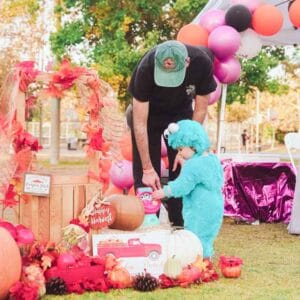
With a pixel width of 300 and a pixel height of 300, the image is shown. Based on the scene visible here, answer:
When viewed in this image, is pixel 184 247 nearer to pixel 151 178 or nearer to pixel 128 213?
pixel 128 213

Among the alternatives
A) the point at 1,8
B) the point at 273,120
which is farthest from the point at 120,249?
the point at 273,120

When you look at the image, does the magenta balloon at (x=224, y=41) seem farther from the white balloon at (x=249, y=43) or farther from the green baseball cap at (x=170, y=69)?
the green baseball cap at (x=170, y=69)

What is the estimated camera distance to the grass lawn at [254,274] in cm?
368

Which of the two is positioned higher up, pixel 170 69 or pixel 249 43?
pixel 249 43

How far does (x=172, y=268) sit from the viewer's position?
3936 millimetres

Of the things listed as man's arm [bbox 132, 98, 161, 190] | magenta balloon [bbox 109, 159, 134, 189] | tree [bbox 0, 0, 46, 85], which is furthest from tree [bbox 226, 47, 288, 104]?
man's arm [bbox 132, 98, 161, 190]

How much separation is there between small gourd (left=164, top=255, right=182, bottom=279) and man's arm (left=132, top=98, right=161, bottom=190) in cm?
64

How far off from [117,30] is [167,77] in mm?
12871

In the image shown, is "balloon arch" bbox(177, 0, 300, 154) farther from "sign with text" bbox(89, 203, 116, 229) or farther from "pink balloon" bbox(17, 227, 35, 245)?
"pink balloon" bbox(17, 227, 35, 245)

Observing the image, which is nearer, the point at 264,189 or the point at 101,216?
the point at 101,216

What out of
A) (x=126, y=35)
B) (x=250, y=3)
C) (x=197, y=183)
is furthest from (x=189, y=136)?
(x=126, y=35)

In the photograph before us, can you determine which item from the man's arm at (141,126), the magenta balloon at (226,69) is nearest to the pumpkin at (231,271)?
the man's arm at (141,126)

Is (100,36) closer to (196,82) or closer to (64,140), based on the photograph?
(196,82)

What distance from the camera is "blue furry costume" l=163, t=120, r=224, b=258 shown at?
4.18 meters
